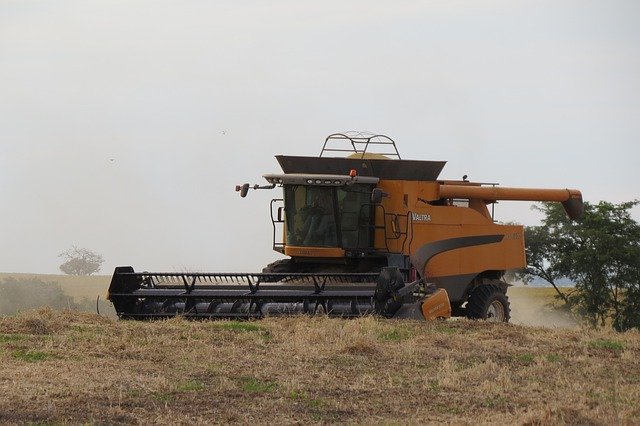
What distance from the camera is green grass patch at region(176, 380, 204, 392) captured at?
33.8 ft

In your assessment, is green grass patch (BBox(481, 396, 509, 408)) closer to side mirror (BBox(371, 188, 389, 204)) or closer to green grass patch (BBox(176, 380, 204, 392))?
green grass patch (BBox(176, 380, 204, 392))

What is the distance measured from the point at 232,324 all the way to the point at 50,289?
25.1m

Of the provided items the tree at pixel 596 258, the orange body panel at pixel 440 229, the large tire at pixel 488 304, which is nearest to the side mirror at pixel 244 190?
the orange body panel at pixel 440 229

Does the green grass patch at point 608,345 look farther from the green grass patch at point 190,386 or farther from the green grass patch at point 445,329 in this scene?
the green grass patch at point 190,386

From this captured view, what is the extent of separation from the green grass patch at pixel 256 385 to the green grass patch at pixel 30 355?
7.94 ft

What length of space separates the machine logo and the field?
3274mm

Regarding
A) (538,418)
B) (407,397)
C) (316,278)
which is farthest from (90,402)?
(316,278)

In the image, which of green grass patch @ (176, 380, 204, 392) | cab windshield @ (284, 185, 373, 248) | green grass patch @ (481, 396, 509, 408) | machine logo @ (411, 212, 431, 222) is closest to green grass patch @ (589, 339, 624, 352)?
green grass patch @ (481, 396, 509, 408)

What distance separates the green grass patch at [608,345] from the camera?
1414 centimetres

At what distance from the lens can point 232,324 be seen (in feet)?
51.6

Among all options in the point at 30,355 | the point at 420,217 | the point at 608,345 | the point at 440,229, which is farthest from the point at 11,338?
the point at 440,229

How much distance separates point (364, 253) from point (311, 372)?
781 centimetres

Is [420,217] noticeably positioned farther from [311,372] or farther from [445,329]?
[311,372]

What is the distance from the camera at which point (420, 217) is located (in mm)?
19484
